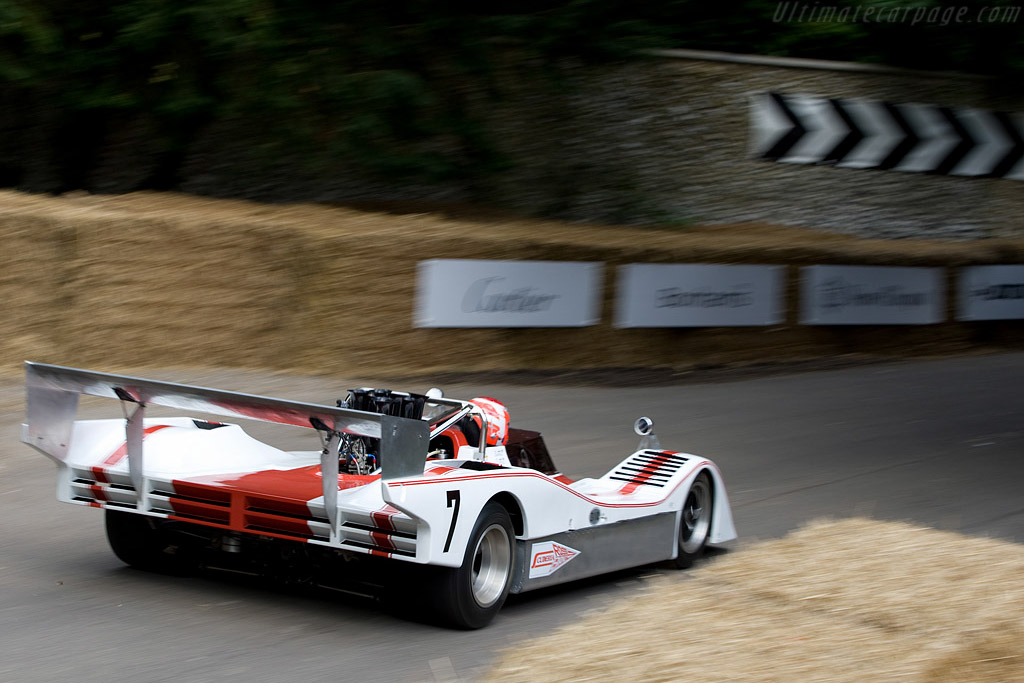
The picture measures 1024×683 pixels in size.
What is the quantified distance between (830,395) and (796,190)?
7.50 meters

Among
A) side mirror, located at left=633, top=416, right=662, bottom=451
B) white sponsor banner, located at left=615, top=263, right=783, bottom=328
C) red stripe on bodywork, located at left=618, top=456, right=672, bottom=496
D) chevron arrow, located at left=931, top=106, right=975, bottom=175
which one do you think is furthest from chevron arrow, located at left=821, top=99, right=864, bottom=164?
red stripe on bodywork, located at left=618, top=456, right=672, bottom=496

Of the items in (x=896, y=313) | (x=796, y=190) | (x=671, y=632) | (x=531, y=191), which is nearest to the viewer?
(x=671, y=632)

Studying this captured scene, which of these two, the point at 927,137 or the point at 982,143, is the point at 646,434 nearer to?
the point at 927,137

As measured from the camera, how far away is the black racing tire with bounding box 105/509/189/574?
6.34m

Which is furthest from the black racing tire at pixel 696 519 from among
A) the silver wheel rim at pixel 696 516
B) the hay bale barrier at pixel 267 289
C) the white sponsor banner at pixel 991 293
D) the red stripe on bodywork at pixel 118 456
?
the white sponsor banner at pixel 991 293

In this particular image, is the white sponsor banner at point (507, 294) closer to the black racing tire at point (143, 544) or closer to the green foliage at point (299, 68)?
the green foliage at point (299, 68)

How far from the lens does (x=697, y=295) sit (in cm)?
1545

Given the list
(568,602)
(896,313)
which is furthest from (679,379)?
(568,602)

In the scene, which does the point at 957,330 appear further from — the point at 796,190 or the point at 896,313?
the point at 796,190

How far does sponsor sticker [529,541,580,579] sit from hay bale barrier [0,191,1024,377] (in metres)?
7.48

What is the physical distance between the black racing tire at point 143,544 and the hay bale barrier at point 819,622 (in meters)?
2.18

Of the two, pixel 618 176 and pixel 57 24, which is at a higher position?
pixel 57 24

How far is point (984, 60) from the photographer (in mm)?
21094

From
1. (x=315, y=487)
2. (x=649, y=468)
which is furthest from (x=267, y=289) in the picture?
(x=315, y=487)
